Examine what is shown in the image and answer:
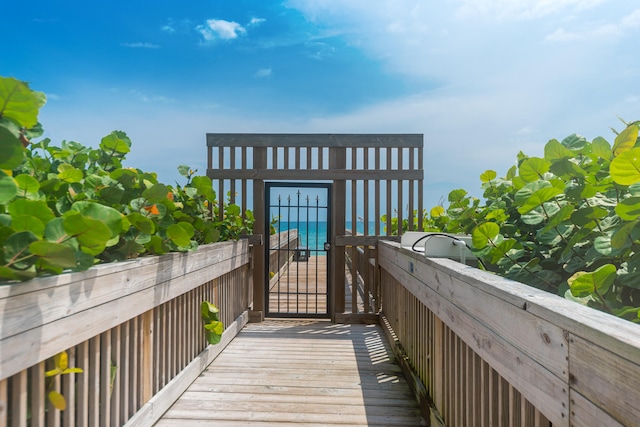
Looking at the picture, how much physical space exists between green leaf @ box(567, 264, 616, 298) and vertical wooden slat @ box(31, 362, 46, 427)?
1529 mm

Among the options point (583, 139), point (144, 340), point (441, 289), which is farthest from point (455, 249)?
point (144, 340)

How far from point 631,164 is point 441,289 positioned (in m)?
0.90

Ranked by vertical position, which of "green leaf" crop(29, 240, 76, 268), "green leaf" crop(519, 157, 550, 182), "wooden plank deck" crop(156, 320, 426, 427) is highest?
"green leaf" crop(519, 157, 550, 182)

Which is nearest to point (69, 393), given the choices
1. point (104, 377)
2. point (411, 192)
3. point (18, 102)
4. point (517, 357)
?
point (104, 377)

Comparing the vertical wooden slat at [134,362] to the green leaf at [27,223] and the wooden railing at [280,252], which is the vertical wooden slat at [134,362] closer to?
the green leaf at [27,223]

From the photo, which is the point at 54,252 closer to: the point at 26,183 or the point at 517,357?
the point at 26,183

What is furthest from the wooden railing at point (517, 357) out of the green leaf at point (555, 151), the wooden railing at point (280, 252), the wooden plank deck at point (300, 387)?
the wooden railing at point (280, 252)

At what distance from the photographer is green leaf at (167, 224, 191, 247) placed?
1.97m

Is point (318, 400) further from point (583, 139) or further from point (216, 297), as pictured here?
point (583, 139)

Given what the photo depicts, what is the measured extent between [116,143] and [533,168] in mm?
1996

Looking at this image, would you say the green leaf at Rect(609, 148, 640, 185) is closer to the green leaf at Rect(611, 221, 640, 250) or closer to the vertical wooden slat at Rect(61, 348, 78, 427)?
the green leaf at Rect(611, 221, 640, 250)

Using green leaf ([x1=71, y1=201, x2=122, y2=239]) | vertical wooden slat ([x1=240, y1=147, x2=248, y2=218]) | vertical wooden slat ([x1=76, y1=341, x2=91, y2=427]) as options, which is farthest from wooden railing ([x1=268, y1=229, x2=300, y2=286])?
green leaf ([x1=71, y1=201, x2=122, y2=239])

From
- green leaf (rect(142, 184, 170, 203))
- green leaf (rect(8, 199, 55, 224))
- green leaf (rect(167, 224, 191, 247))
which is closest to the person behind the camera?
green leaf (rect(8, 199, 55, 224))

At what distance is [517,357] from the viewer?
1.00 meters
